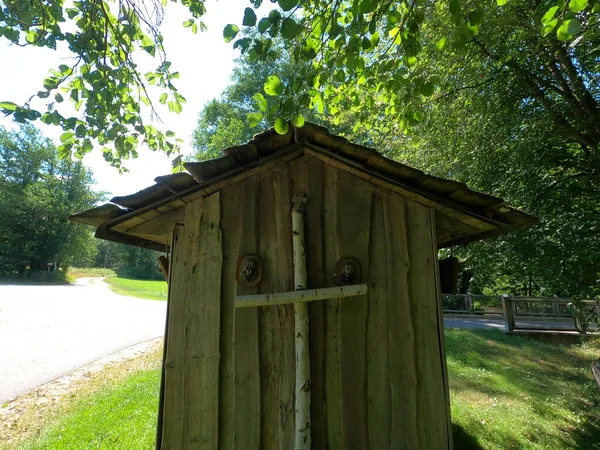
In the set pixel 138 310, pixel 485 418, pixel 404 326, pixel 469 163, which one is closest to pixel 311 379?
pixel 404 326

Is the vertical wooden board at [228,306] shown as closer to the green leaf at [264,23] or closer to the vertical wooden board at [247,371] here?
the vertical wooden board at [247,371]

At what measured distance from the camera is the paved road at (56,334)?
711 centimetres

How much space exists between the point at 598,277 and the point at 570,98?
3.73m

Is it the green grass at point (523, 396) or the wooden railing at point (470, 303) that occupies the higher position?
the wooden railing at point (470, 303)

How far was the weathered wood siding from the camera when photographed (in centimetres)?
243

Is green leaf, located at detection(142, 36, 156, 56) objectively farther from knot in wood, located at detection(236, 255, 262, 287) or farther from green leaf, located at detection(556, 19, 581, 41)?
green leaf, located at detection(556, 19, 581, 41)

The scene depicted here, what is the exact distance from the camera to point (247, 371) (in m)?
2.50

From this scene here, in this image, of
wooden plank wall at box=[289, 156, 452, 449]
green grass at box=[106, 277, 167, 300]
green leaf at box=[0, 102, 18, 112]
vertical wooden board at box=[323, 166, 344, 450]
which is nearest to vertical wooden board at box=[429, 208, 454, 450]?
wooden plank wall at box=[289, 156, 452, 449]

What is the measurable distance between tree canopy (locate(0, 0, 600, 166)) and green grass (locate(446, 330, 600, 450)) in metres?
5.02

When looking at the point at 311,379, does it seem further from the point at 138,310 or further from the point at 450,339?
the point at 138,310

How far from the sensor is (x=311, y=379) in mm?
2479

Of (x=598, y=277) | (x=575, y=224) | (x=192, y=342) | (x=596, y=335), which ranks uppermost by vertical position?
(x=575, y=224)

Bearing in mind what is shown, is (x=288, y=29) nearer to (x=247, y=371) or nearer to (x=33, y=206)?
(x=247, y=371)

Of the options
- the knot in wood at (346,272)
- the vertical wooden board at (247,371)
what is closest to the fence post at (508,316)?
the knot in wood at (346,272)
